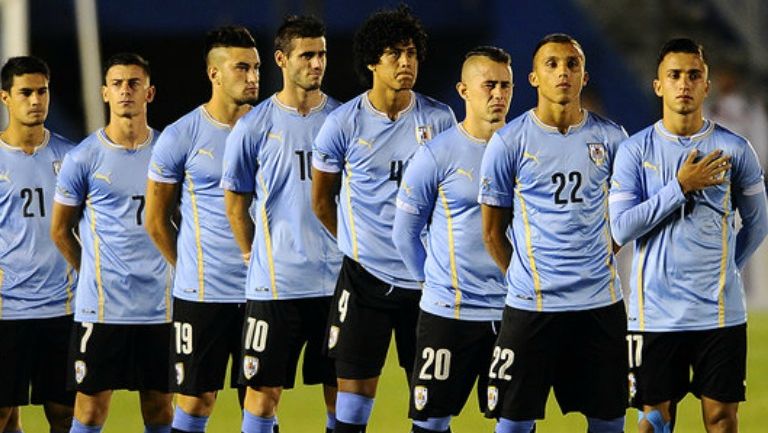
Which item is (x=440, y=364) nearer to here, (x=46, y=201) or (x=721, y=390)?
(x=721, y=390)

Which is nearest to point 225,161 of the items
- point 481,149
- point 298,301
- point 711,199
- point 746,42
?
point 298,301

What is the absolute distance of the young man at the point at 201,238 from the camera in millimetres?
11977

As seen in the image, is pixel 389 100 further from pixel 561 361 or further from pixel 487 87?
pixel 561 361

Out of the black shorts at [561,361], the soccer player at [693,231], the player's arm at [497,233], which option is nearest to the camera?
the black shorts at [561,361]

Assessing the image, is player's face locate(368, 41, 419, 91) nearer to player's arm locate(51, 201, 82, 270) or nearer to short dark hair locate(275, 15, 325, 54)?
short dark hair locate(275, 15, 325, 54)

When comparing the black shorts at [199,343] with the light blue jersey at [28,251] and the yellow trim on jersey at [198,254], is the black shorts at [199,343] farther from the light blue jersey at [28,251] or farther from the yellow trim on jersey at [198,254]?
the light blue jersey at [28,251]

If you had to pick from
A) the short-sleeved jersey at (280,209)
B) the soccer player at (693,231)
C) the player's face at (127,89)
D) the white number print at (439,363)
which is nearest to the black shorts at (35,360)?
the player's face at (127,89)

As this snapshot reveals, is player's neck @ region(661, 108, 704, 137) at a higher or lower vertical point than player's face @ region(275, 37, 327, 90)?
lower

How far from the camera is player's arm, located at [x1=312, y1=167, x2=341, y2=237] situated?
11.7 m

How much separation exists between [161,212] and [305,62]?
4.07 ft

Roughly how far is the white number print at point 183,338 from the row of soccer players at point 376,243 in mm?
31

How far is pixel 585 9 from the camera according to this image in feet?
102

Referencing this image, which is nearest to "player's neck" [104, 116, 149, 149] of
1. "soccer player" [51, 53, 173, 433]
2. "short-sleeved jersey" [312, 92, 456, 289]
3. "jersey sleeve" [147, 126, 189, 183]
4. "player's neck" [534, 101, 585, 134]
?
"soccer player" [51, 53, 173, 433]

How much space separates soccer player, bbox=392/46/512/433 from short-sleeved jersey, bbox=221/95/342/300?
873 millimetres
